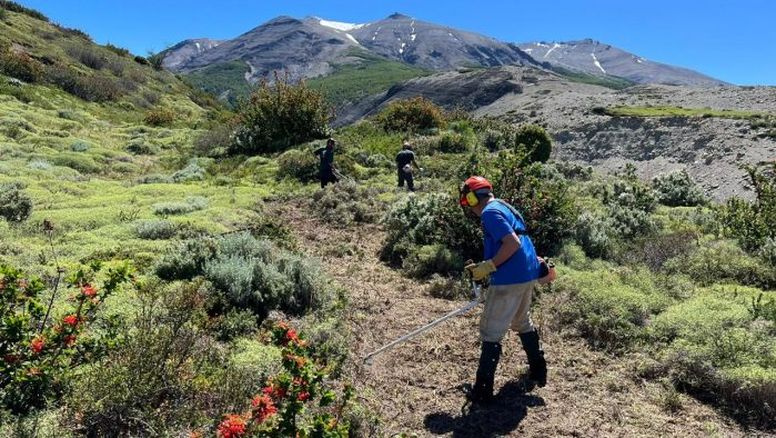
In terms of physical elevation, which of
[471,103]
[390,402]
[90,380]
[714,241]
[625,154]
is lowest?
[390,402]

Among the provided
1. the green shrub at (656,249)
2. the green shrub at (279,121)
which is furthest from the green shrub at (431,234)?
the green shrub at (279,121)

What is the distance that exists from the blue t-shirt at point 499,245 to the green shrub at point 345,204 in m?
7.79

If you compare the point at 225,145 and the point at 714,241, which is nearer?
the point at 714,241

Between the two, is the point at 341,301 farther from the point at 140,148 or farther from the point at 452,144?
the point at 140,148

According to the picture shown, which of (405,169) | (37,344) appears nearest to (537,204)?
(405,169)

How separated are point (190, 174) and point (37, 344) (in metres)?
14.5

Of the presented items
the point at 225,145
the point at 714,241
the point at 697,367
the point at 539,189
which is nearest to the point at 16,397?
the point at 697,367

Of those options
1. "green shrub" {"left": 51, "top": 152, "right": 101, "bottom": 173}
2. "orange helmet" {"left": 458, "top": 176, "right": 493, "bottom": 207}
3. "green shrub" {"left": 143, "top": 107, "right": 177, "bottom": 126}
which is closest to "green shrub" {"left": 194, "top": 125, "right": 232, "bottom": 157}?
"green shrub" {"left": 51, "top": 152, "right": 101, "bottom": 173}

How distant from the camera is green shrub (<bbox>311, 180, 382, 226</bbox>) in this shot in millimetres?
13398

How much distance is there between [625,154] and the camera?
100 feet

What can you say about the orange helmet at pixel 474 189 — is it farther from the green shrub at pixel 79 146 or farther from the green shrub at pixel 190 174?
the green shrub at pixel 79 146

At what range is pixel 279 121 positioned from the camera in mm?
22766

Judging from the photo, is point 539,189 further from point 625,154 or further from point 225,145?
point 625,154

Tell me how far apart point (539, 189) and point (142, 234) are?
7.49 m
